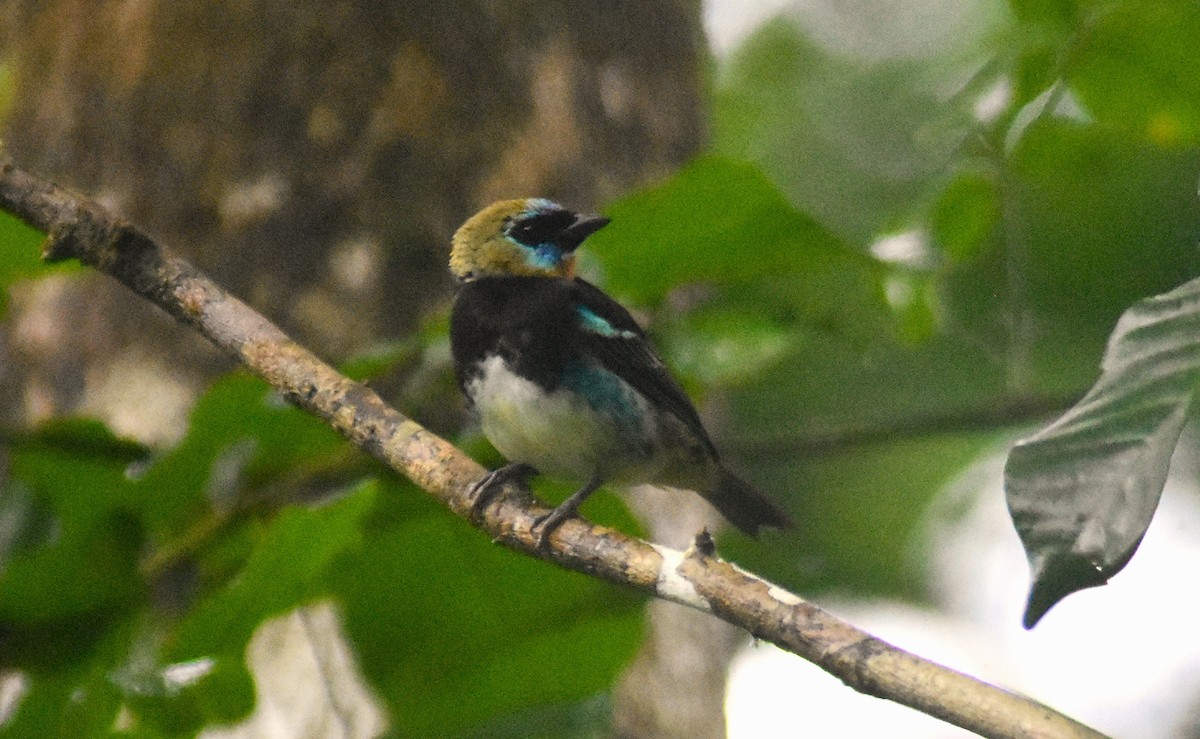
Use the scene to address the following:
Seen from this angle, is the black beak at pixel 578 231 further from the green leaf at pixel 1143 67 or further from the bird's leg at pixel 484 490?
the green leaf at pixel 1143 67

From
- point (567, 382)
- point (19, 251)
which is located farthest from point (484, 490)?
point (19, 251)

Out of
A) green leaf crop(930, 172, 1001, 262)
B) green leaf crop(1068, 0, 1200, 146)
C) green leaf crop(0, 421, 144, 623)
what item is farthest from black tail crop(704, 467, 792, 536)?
green leaf crop(0, 421, 144, 623)

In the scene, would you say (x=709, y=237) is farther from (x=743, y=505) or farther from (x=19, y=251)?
(x=19, y=251)

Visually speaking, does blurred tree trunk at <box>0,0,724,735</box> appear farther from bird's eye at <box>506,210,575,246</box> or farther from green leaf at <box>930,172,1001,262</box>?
green leaf at <box>930,172,1001,262</box>

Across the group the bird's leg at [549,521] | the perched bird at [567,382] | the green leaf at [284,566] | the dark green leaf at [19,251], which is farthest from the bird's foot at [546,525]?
the dark green leaf at [19,251]

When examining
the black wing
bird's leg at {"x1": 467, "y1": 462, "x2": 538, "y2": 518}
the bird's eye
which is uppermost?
the bird's eye

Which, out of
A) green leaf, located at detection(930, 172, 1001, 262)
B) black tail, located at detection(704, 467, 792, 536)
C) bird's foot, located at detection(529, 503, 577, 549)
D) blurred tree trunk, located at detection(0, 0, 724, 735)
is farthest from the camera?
blurred tree trunk, located at detection(0, 0, 724, 735)
